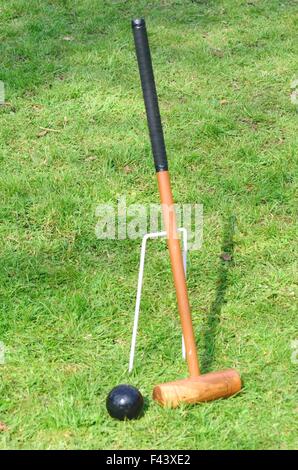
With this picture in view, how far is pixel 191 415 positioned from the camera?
3074 mm

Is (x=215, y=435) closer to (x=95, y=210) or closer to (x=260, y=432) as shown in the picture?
(x=260, y=432)

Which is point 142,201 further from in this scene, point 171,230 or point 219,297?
point 171,230

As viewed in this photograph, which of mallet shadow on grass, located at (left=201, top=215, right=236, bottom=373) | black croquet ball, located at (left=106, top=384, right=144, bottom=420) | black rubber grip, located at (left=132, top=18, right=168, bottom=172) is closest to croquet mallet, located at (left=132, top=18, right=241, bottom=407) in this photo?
black rubber grip, located at (left=132, top=18, right=168, bottom=172)

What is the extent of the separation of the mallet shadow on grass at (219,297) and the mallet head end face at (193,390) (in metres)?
0.26

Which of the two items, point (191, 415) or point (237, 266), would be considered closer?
point (191, 415)

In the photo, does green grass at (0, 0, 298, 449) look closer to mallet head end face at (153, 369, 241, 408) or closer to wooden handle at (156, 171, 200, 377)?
mallet head end face at (153, 369, 241, 408)

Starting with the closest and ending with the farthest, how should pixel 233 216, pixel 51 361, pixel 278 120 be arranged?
pixel 51 361 → pixel 233 216 → pixel 278 120

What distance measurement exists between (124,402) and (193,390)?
11.6 inches

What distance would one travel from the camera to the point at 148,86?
296 cm

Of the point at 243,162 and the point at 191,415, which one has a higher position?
the point at 243,162

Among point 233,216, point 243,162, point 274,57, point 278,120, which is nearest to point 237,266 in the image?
point 233,216

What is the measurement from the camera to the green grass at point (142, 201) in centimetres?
314

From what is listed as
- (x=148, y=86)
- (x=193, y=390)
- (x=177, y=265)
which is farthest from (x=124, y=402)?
(x=148, y=86)
